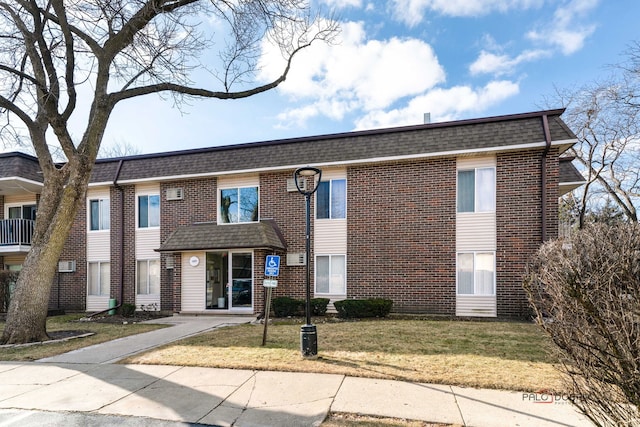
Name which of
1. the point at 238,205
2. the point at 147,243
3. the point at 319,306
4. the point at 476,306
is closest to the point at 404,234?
the point at 476,306

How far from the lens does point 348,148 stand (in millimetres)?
12797

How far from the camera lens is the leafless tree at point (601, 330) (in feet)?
9.29

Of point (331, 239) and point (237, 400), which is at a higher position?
point (331, 239)

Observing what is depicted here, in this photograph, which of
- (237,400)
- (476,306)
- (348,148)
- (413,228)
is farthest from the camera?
(348,148)

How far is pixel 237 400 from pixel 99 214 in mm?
13910

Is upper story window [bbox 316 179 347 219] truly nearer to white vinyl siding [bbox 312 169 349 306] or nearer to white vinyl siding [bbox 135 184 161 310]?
white vinyl siding [bbox 312 169 349 306]

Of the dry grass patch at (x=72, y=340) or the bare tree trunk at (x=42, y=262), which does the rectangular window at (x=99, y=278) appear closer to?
the dry grass patch at (x=72, y=340)

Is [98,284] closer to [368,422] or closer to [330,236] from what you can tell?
[330,236]

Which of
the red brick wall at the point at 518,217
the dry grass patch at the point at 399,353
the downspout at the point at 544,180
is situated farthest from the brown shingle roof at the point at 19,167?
the downspout at the point at 544,180

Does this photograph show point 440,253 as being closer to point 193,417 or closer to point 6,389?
point 193,417

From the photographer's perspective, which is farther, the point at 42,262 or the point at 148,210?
the point at 148,210

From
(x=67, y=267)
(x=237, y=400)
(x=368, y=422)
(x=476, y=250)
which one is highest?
(x=476, y=250)

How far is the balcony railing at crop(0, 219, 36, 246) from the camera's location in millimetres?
15828

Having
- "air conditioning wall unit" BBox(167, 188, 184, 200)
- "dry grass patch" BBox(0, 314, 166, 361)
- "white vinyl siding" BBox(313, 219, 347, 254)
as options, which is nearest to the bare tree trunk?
"dry grass patch" BBox(0, 314, 166, 361)
